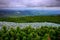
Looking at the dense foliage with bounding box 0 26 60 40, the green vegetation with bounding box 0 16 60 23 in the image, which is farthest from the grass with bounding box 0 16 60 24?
the dense foliage with bounding box 0 26 60 40

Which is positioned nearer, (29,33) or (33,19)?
(29,33)

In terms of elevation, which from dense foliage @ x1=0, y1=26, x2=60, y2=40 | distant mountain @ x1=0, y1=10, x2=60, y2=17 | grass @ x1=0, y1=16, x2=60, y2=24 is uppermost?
distant mountain @ x1=0, y1=10, x2=60, y2=17

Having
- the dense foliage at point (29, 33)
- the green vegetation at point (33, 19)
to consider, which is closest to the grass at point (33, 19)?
the green vegetation at point (33, 19)

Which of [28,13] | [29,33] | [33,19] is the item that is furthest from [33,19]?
[29,33]

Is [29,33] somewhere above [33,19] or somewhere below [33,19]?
below

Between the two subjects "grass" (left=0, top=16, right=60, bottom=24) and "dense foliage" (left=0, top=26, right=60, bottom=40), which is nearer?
"dense foliage" (left=0, top=26, right=60, bottom=40)

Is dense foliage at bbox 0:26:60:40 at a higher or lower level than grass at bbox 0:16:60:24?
lower

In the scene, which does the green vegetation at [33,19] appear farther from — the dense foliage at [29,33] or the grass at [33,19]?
the dense foliage at [29,33]

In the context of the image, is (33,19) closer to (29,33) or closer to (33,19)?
(33,19)

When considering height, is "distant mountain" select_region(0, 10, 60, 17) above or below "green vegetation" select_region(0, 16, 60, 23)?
above

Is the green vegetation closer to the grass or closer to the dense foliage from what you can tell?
the grass
